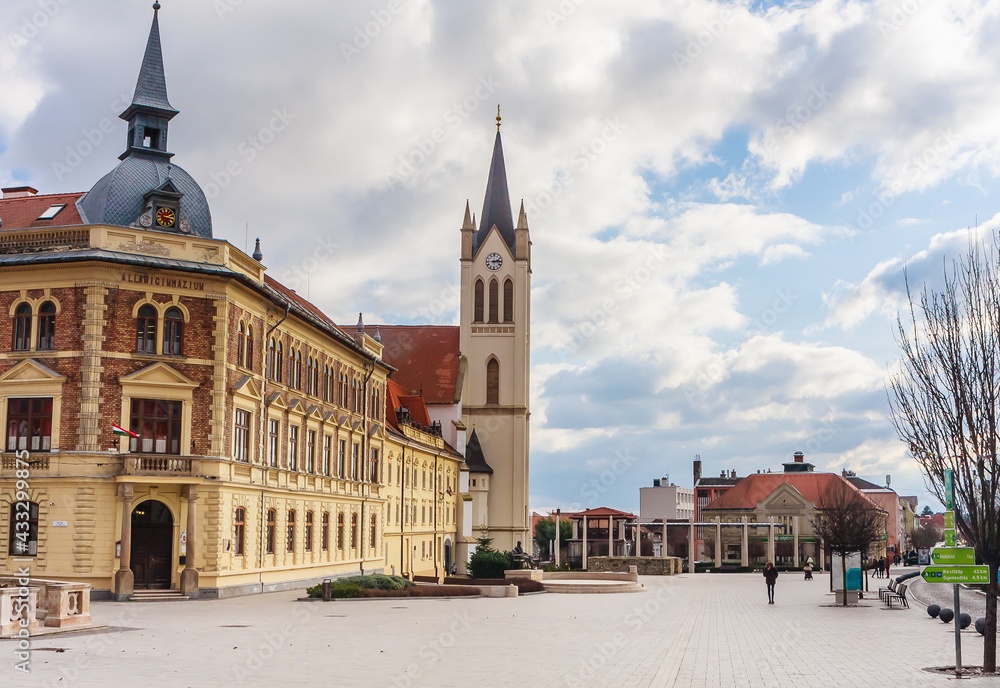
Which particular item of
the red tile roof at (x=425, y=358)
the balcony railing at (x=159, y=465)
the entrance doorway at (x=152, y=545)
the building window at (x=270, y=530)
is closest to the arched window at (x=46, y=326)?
the balcony railing at (x=159, y=465)

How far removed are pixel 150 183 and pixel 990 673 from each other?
3277 centimetres


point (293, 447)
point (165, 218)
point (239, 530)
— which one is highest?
point (165, 218)

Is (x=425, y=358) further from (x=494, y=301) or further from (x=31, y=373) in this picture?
(x=31, y=373)

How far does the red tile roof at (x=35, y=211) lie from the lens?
40.5 m

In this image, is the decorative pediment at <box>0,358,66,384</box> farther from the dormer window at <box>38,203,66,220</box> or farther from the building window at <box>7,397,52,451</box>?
the dormer window at <box>38,203,66,220</box>

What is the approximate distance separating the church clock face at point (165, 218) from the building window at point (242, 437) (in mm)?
7245

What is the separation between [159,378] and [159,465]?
2967 mm

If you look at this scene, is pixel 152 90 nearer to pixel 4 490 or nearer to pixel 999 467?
pixel 4 490

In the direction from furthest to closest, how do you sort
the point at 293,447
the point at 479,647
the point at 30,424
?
the point at 293,447 < the point at 30,424 < the point at 479,647

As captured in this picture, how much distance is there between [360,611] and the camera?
3294 cm

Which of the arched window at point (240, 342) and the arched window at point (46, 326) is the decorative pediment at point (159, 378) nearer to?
the arched window at point (240, 342)

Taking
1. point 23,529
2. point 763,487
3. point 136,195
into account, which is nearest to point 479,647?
point 23,529

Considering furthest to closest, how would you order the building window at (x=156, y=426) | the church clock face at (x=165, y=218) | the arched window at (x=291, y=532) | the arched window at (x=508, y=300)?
the arched window at (x=508, y=300), the arched window at (x=291, y=532), the church clock face at (x=165, y=218), the building window at (x=156, y=426)

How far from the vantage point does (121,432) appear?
34750 millimetres
